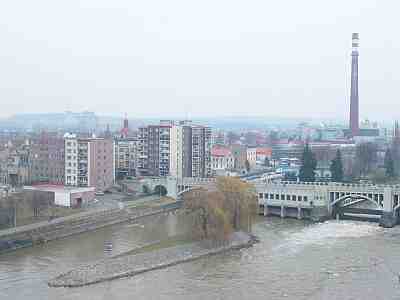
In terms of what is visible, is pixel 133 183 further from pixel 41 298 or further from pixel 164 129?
pixel 41 298

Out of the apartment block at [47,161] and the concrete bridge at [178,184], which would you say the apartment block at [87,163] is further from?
the concrete bridge at [178,184]

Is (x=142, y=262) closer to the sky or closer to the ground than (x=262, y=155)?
closer to the ground

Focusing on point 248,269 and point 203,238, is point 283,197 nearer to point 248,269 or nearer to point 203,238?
point 203,238

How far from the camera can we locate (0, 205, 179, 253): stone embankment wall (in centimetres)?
1675

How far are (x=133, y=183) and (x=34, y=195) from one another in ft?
24.0

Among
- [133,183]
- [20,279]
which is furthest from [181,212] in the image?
[20,279]

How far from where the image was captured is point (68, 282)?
13.3 m

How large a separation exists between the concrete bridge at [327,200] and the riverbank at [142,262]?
5.42 m

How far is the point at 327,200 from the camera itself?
2245cm

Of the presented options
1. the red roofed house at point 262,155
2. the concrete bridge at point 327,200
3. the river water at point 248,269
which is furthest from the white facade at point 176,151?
the red roofed house at point 262,155

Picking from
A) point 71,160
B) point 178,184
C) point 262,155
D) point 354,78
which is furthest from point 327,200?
point 354,78

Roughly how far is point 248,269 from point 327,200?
8464mm

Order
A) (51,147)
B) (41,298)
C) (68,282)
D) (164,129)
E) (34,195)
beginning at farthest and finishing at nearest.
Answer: (164,129) < (51,147) < (34,195) < (68,282) < (41,298)

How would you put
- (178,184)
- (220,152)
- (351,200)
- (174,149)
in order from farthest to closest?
(220,152), (174,149), (178,184), (351,200)
